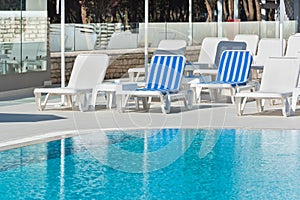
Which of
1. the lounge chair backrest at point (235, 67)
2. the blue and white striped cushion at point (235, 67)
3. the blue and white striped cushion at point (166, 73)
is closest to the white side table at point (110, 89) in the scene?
the blue and white striped cushion at point (166, 73)

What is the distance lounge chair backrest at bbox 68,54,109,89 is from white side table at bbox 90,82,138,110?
0.92 ft

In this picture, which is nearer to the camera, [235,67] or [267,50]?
[235,67]

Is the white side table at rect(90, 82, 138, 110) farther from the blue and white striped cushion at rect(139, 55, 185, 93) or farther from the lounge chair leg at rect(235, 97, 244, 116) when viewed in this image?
the lounge chair leg at rect(235, 97, 244, 116)

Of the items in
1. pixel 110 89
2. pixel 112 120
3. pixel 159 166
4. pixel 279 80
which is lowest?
pixel 159 166

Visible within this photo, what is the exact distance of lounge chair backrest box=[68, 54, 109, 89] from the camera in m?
14.1

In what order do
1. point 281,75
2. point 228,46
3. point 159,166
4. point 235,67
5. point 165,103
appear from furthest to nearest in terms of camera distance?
point 228,46
point 235,67
point 281,75
point 165,103
point 159,166

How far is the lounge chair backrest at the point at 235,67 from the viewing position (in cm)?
1500

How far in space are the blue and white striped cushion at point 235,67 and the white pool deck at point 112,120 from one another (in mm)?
593

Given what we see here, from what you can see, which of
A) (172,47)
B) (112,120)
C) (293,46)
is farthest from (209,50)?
(112,120)

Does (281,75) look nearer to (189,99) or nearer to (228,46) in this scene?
(189,99)

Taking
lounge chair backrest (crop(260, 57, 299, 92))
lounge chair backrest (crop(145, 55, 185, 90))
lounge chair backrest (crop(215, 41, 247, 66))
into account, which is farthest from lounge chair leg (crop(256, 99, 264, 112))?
lounge chair backrest (crop(215, 41, 247, 66))

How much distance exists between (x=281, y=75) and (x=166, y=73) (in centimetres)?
185

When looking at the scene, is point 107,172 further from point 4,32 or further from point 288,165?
point 4,32

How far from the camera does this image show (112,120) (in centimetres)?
1291
